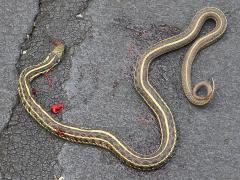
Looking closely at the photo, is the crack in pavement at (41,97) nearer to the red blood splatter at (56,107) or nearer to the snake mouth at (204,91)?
the red blood splatter at (56,107)

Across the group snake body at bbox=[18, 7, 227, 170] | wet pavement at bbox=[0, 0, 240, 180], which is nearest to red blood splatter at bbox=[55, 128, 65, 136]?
snake body at bbox=[18, 7, 227, 170]

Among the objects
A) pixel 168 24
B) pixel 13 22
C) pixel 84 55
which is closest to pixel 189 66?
pixel 168 24

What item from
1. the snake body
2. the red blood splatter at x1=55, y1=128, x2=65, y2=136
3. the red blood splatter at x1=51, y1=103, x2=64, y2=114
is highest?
the snake body

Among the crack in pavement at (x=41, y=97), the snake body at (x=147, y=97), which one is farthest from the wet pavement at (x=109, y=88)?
the snake body at (x=147, y=97)

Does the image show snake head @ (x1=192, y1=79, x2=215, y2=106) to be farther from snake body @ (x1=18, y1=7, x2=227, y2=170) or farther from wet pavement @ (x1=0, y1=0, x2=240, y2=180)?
wet pavement @ (x1=0, y1=0, x2=240, y2=180)

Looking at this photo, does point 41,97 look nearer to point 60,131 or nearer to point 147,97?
point 60,131

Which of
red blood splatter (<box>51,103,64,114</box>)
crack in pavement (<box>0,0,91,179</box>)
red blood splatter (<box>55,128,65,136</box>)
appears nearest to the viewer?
crack in pavement (<box>0,0,91,179</box>)

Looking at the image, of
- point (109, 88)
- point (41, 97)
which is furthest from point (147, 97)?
point (41, 97)

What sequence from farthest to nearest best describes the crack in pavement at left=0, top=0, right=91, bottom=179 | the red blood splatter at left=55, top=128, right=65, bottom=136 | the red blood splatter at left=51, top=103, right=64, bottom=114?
the red blood splatter at left=51, top=103, right=64, bottom=114
the red blood splatter at left=55, top=128, right=65, bottom=136
the crack in pavement at left=0, top=0, right=91, bottom=179

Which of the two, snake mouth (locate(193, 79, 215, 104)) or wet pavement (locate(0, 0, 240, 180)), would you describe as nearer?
wet pavement (locate(0, 0, 240, 180))
